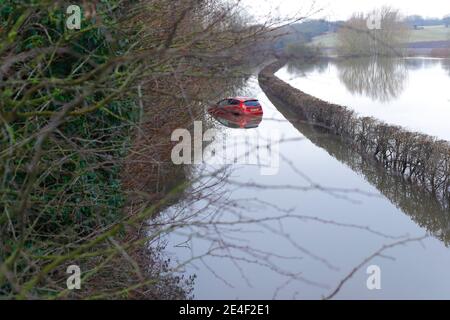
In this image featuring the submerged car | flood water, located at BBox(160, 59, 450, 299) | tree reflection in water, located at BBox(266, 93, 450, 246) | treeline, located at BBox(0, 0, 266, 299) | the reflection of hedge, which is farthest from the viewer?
the reflection of hedge

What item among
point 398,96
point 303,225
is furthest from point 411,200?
point 398,96

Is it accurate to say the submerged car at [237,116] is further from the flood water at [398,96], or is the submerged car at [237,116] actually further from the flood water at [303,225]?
the flood water at [398,96]

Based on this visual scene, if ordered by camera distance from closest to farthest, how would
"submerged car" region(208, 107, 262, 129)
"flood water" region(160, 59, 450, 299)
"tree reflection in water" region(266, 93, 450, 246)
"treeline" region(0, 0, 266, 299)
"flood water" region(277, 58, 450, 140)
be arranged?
"flood water" region(160, 59, 450, 299)
"submerged car" region(208, 107, 262, 129)
"treeline" region(0, 0, 266, 299)
"tree reflection in water" region(266, 93, 450, 246)
"flood water" region(277, 58, 450, 140)

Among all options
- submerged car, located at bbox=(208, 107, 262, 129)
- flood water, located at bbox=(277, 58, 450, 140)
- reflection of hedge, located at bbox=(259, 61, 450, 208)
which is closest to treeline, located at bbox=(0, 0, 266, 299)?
submerged car, located at bbox=(208, 107, 262, 129)

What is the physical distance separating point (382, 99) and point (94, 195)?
930 inches

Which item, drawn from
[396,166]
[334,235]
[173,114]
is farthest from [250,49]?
[396,166]

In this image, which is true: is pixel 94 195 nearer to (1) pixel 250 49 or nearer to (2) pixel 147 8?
(2) pixel 147 8

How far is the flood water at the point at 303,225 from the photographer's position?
8.39ft

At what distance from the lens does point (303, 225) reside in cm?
859

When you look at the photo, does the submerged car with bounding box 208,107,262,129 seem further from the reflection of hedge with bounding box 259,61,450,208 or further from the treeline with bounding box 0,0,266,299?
the reflection of hedge with bounding box 259,61,450,208

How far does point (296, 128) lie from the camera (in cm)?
294

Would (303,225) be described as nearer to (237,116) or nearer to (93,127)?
(93,127)

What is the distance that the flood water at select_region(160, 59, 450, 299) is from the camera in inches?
101

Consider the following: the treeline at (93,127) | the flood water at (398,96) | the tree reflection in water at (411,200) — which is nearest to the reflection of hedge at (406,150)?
the tree reflection in water at (411,200)
